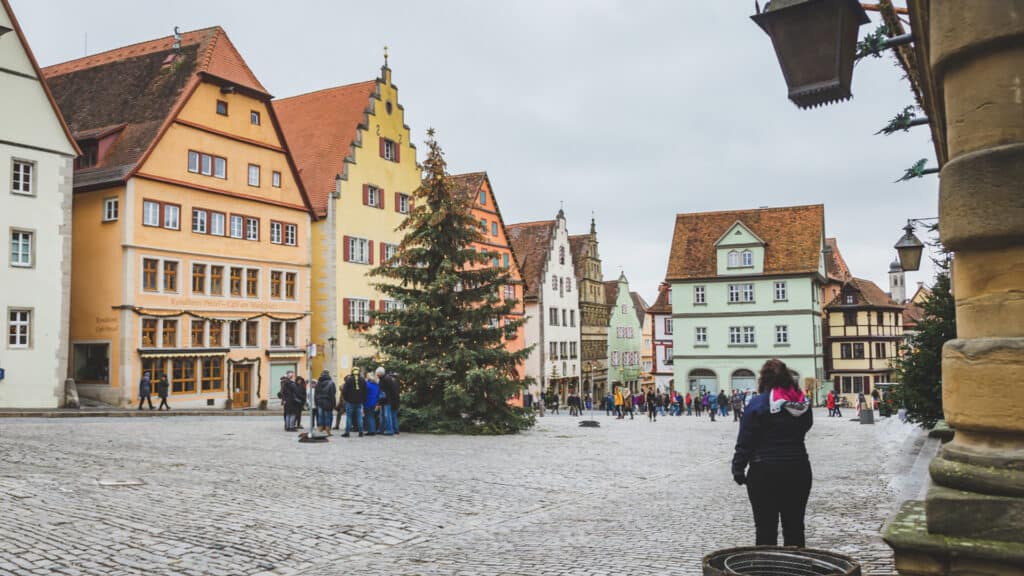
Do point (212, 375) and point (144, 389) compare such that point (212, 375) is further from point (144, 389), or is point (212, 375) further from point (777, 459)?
point (777, 459)

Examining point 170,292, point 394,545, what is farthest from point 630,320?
point 394,545

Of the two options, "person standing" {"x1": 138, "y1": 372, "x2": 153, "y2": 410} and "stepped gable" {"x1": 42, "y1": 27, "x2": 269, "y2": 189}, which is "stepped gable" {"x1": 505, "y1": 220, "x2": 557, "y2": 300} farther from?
"person standing" {"x1": 138, "y1": 372, "x2": 153, "y2": 410}

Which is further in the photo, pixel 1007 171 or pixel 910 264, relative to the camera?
pixel 910 264

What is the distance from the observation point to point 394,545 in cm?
846

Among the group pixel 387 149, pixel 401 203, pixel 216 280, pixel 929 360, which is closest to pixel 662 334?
pixel 401 203

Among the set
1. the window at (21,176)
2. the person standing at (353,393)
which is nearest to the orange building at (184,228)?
the window at (21,176)

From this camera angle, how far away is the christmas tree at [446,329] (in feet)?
77.2

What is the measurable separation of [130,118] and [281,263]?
871 cm

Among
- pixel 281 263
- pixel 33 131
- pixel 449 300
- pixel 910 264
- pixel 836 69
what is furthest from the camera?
pixel 281 263

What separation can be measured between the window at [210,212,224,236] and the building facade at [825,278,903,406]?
42464mm

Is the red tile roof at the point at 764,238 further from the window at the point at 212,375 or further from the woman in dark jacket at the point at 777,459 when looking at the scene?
the woman in dark jacket at the point at 777,459

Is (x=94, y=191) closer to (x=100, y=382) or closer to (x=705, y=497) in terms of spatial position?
(x=100, y=382)

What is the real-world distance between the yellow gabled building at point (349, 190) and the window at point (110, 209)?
35.0 ft

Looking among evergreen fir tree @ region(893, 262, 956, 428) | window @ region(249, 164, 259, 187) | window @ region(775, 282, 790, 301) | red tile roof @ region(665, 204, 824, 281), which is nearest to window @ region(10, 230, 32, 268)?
window @ region(249, 164, 259, 187)
